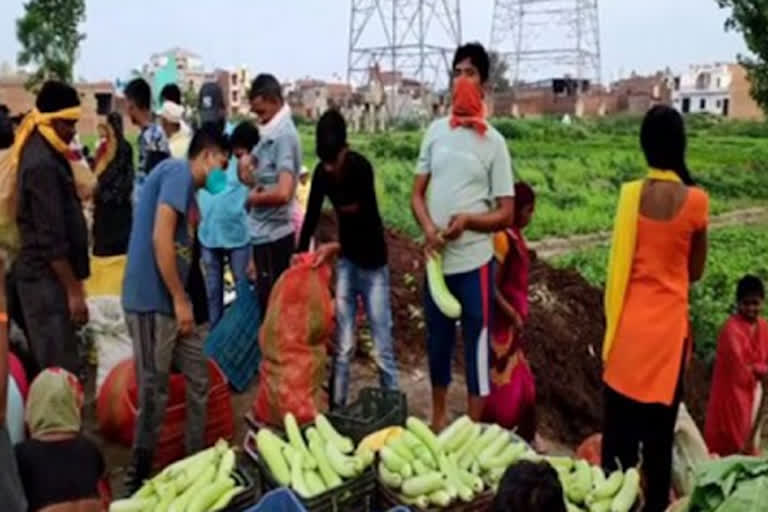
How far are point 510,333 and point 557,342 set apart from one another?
2807 mm

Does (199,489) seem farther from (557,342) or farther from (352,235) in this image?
(557,342)

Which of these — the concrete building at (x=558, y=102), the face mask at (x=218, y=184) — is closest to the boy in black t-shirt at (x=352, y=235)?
the face mask at (x=218, y=184)

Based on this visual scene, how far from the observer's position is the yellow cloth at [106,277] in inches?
243

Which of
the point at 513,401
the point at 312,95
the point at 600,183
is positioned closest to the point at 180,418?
the point at 513,401

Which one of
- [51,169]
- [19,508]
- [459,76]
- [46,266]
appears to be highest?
[459,76]

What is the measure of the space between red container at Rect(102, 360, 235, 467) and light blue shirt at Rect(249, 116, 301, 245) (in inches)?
36.0

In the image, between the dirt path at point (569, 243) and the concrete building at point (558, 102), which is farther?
the concrete building at point (558, 102)

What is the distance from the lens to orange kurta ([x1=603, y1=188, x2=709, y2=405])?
3963 millimetres

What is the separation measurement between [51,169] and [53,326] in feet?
2.52

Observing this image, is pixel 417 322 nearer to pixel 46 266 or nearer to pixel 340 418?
pixel 340 418

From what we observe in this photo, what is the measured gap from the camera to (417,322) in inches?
307

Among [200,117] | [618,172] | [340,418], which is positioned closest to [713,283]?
[200,117]

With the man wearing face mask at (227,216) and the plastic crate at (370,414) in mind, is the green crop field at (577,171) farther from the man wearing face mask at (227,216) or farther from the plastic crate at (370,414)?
the plastic crate at (370,414)

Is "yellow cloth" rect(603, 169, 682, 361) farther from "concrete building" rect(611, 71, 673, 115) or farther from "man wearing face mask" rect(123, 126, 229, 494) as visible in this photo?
"concrete building" rect(611, 71, 673, 115)
